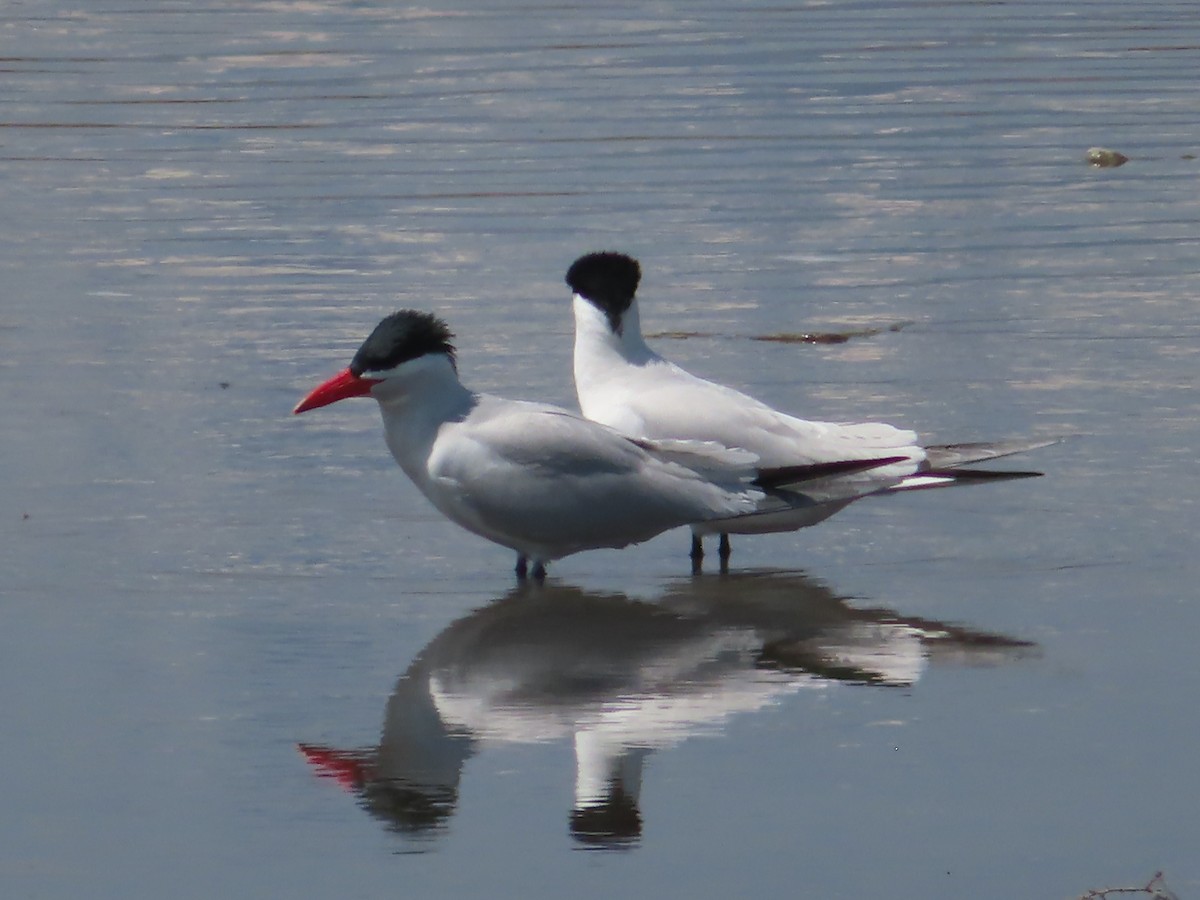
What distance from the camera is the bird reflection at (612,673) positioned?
15.1 feet

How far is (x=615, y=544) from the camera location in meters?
6.29

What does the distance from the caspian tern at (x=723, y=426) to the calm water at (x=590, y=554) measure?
20 centimetres

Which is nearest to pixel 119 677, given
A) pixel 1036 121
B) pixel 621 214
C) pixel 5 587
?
pixel 5 587

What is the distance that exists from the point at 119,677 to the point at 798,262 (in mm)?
5168

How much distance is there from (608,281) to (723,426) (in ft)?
2.28

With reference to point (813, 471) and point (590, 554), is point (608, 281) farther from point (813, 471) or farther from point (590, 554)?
point (813, 471)

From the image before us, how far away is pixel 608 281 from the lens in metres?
6.89

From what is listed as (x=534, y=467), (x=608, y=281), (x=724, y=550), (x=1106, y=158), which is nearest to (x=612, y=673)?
(x=534, y=467)

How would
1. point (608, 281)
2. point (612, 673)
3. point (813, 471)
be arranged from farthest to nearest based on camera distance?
point (608, 281) → point (813, 471) → point (612, 673)

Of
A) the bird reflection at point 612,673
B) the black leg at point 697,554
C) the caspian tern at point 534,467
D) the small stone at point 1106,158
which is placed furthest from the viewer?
the small stone at point 1106,158

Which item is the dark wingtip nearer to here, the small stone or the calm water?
the calm water

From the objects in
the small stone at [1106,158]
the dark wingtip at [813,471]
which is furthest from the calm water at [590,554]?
the dark wingtip at [813,471]

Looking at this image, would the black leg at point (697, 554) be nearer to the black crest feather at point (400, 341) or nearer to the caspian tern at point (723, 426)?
the caspian tern at point (723, 426)

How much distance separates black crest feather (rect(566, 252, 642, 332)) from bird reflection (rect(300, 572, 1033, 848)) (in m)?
0.96
